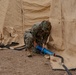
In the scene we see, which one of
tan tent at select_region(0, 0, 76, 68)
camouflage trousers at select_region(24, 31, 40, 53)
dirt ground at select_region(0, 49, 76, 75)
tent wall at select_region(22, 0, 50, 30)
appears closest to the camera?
dirt ground at select_region(0, 49, 76, 75)

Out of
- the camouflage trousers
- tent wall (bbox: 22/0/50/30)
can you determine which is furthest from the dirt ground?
tent wall (bbox: 22/0/50/30)

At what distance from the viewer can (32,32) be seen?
17.3 ft

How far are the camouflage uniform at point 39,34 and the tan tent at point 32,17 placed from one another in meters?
0.17

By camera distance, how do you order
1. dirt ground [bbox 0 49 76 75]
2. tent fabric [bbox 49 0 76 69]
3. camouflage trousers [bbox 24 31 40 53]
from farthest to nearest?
camouflage trousers [bbox 24 31 40 53]
tent fabric [bbox 49 0 76 69]
dirt ground [bbox 0 49 76 75]

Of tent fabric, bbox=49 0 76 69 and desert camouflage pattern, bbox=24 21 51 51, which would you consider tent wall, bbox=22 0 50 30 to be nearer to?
tent fabric, bbox=49 0 76 69

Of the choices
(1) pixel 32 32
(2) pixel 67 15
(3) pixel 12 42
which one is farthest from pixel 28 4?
(2) pixel 67 15

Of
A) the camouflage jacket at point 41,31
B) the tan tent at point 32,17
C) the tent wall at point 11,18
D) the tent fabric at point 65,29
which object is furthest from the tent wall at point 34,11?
the camouflage jacket at point 41,31

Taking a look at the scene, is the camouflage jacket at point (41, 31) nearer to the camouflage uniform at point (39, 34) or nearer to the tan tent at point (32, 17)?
the camouflage uniform at point (39, 34)

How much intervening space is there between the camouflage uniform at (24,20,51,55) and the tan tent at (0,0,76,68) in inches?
6.8

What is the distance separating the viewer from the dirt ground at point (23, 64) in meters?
4.04

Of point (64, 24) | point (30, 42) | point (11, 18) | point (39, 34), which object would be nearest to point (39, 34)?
point (39, 34)

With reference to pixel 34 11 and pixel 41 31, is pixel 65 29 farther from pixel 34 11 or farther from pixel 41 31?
pixel 34 11

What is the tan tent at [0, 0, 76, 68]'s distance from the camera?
16.5ft

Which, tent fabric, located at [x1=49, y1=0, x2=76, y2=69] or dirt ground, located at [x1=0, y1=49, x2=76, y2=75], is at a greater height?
tent fabric, located at [x1=49, y1=0, x2=76, y2=69]
